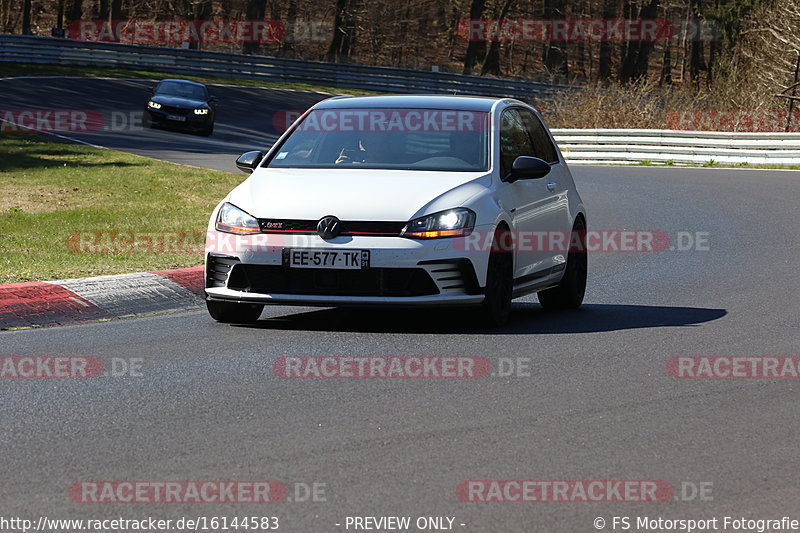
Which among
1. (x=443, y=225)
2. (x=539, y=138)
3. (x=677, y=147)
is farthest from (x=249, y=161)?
(x=677, y=147)

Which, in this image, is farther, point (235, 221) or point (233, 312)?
point (233, 312)

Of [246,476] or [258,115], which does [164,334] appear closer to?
[246,476]

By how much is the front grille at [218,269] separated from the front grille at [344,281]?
0.47ft

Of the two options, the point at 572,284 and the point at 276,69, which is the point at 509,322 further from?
the point at 276,69

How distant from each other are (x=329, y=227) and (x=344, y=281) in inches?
14.7

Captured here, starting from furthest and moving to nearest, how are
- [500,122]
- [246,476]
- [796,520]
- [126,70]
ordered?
[126,70] < [500,122] < [246,476] < [796,520]

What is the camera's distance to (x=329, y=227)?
8.94 meters

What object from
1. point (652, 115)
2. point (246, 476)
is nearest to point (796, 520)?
point (246, 476)

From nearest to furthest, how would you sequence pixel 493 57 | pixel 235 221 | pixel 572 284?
1. pixel 235 221
2. pixel 572 284
3. pixel 493 57

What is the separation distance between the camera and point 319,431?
6.28 m

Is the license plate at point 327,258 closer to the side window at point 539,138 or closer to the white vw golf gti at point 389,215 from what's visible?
the white vw golf gti at point 389,215

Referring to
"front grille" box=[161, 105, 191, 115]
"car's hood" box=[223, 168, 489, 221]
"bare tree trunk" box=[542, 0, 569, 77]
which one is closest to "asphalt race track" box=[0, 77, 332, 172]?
"front grille" box=[161, 105, 191, 115]

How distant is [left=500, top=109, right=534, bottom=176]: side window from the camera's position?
1022 cm

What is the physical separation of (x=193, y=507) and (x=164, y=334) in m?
4.38
